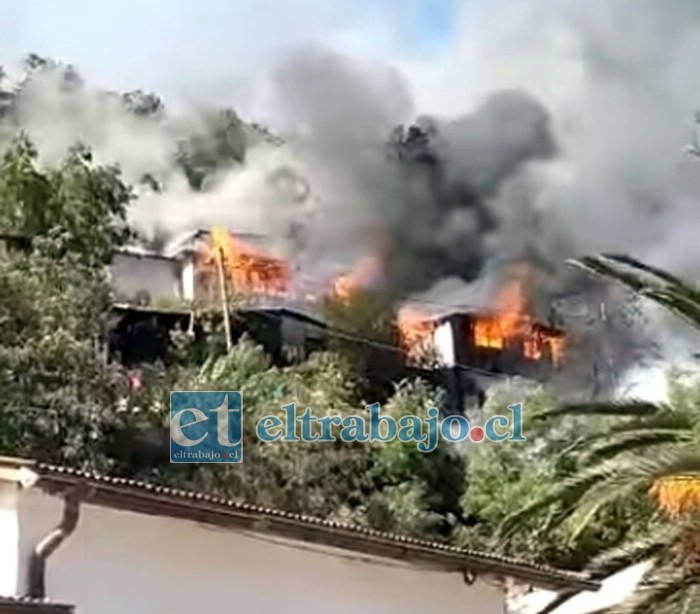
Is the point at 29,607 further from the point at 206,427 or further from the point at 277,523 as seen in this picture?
the point at 206,427

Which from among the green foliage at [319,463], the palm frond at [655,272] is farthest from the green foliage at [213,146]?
the palm frond at [655,272]

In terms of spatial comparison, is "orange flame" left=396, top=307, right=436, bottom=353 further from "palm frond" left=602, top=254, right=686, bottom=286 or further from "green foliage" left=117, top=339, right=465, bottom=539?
"palm frond" left=602, top=254, right=686, bottom=286

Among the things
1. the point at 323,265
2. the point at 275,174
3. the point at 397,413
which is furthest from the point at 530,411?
the point at 275,174

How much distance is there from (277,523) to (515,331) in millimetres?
8389

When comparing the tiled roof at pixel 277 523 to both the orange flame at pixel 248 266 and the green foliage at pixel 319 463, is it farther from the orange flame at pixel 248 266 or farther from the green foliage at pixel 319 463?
the orange flame at pixel 248 266

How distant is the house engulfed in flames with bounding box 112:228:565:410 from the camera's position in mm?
14391

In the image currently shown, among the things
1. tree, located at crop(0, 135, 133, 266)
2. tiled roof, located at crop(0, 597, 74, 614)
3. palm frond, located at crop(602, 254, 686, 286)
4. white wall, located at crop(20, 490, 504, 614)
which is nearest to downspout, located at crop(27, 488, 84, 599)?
white wall, located at crop(20, 490, 504, 614)

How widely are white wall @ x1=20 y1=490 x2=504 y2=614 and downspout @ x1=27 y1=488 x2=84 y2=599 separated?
0.03 m

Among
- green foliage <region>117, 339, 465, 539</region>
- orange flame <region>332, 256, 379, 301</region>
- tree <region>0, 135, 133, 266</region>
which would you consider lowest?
green foliage <region>117, 339, 465, 539</region>

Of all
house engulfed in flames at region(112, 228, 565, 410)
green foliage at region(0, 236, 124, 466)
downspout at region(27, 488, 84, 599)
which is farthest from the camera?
house engulfed in flames at region(112, 228, 565, 410)

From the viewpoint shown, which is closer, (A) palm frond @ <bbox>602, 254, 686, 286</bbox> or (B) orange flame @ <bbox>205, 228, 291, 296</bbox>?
(A) palm frond @ <bbox>602, 254, 686, 286</bbox>

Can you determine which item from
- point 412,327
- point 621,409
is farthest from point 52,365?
point 621,409

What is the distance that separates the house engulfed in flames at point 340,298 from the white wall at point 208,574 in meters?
7.18

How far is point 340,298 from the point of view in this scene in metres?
14.5
